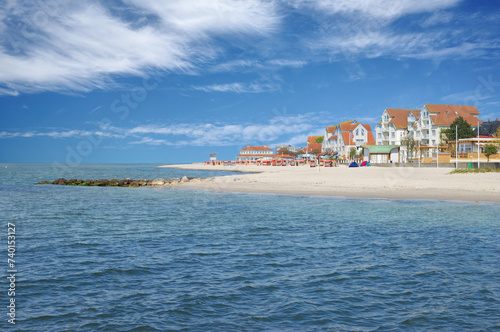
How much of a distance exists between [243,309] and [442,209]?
1711cm

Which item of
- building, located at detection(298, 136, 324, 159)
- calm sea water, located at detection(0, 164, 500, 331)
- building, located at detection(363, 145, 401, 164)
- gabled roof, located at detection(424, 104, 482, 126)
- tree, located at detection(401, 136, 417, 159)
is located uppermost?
gabled roof, located at detection(424, 104, 482, 126)

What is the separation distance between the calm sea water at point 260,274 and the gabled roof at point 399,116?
8864 centimetres

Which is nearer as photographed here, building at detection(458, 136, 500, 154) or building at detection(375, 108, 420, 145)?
building at detection(458, 136, 500, 154)

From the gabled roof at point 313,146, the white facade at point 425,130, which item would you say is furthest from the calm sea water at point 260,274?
the gabled roof at point 313,146

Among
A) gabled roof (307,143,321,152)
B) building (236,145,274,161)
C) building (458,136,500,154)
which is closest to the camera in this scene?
building (458,136,500,154)

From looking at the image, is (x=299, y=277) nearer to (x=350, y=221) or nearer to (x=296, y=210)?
(x=350, y=221)

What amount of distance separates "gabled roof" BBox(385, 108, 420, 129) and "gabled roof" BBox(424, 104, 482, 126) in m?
8.44

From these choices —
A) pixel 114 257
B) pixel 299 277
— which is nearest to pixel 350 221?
pixel 299 277

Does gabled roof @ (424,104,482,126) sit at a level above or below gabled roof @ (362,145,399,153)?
above

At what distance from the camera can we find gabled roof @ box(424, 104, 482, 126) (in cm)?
8819

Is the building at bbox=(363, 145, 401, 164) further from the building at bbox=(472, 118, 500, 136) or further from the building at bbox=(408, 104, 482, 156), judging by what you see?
the building at bbox=(472, 118, 500, 136)

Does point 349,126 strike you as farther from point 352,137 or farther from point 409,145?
point 409,145

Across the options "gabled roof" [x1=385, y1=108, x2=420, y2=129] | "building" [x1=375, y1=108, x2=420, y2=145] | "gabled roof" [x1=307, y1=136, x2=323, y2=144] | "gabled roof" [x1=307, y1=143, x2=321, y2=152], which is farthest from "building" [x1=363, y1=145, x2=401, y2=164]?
"gabled roof" [x1=307, y1=136, x2=323, y2=144]

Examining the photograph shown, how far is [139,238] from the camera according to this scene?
14125 mm
